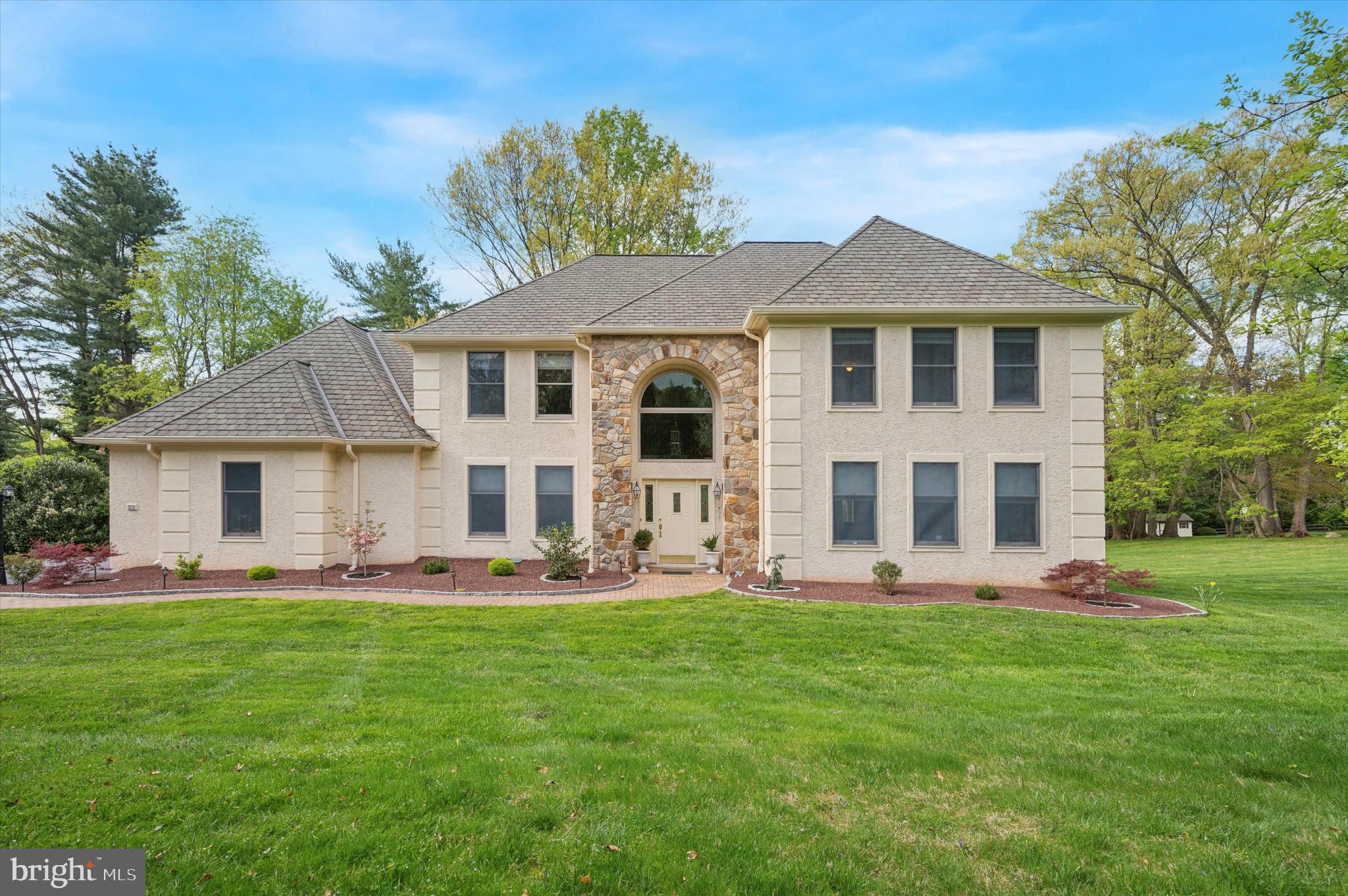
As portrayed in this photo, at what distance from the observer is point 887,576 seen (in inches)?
452

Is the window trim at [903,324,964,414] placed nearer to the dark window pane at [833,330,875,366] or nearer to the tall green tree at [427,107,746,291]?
the dark window pane at [833,330,875,366]

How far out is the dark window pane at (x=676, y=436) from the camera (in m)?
14.8

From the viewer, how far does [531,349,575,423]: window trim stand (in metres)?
15.1

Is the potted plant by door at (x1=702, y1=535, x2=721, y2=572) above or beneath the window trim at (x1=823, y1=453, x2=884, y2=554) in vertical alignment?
beneath

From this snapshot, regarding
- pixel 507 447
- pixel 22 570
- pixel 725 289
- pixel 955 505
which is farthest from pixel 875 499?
pixel 22 570

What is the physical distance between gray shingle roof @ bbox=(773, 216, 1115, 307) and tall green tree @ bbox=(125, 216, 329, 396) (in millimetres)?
22439

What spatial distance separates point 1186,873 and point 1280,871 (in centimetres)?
52

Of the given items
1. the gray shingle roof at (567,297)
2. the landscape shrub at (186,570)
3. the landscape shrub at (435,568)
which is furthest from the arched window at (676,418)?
the landscape shrub at (186,570)

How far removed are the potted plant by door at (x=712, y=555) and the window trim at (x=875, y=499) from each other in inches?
111

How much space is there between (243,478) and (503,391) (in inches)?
240

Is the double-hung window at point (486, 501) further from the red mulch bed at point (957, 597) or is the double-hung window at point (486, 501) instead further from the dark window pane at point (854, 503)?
the dark window pane at point (854, 503)

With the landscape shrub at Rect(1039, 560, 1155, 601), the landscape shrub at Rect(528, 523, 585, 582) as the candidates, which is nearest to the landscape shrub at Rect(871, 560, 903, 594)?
the landscape shrub at Rect(1039, 560, 1155, 601)

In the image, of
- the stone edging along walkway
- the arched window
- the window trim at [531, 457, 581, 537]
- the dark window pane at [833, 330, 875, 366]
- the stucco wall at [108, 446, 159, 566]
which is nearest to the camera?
the stone edging along walkway

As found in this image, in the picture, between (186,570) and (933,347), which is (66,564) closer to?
(186,570)
